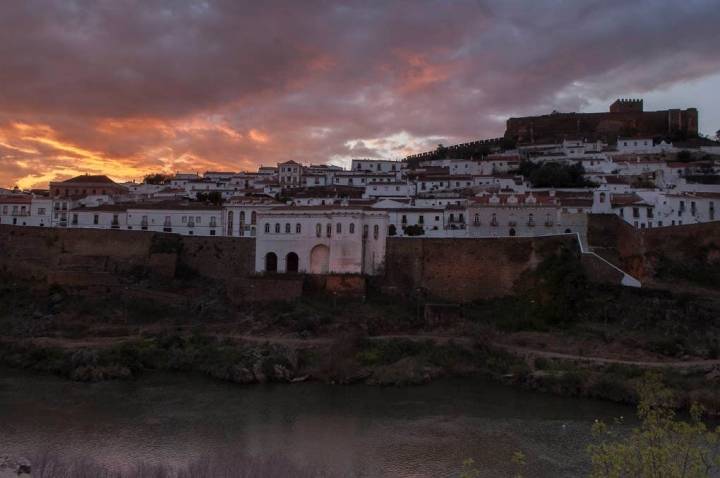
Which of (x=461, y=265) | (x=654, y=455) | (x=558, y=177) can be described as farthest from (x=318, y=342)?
(x=558, y=177)

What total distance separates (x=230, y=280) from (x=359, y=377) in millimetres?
8978

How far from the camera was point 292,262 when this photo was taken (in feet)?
97.7

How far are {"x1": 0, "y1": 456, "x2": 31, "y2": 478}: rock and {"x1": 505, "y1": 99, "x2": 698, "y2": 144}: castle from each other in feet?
168

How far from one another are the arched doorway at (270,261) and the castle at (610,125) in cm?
3530

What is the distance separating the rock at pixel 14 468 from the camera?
41.0ft

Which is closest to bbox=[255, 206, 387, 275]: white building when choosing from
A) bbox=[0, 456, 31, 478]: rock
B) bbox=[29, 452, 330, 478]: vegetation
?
bbox=[29, 452, 330, 478]: vegetation

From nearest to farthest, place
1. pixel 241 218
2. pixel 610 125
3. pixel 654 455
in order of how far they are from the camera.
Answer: pixel 654 455 → pixel 241 218 → pixel 610 125

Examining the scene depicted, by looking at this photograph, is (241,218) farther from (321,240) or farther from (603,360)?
(603,360)

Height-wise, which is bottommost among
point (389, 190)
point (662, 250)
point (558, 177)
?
point (662, 250)

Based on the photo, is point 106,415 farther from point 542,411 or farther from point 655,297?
point 655,297

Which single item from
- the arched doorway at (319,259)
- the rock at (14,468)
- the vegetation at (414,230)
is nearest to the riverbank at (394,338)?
the arched doorway at (319,259)

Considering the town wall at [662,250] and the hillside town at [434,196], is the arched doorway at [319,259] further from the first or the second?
the town wall at [662,250]

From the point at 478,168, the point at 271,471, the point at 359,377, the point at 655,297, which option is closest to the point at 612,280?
the point at 655,297

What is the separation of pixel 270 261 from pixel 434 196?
1278cm
